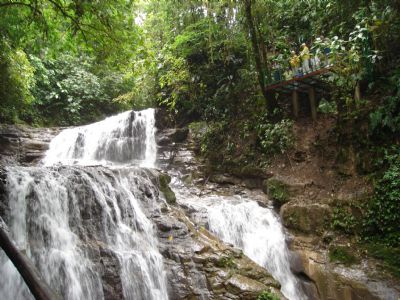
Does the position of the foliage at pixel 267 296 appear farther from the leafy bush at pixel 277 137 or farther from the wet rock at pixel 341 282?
the leafy bush at pixel 277 137

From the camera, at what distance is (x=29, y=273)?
187 centimetres

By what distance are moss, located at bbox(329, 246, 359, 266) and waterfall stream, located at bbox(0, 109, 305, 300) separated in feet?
3.28

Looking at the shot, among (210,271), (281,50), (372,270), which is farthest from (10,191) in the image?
(281,50)

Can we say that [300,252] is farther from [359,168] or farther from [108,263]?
[108,263]

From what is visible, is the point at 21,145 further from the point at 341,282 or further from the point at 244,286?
the point at 341,282

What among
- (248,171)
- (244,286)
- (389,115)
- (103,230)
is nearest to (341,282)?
(244,286)

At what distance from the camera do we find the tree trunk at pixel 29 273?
1.74 metres

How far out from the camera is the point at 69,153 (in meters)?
12.3

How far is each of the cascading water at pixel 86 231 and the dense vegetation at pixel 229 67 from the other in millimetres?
2468

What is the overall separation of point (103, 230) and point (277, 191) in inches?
197

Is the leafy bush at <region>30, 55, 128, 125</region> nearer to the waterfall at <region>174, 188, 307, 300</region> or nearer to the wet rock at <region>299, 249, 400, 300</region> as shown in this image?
the waterfall at <region>174, 188, 307, 300</region>

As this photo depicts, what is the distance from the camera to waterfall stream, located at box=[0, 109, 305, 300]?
520 cm

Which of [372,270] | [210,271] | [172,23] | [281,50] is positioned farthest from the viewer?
[172,23]

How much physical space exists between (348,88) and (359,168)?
242 cm
